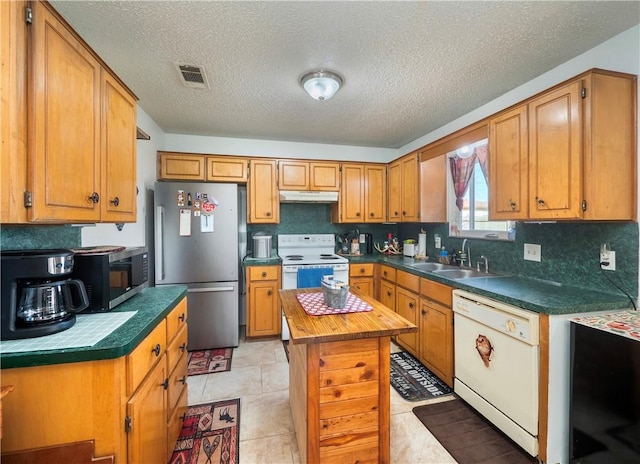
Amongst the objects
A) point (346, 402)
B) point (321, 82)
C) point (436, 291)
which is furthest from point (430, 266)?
point (321, 82)

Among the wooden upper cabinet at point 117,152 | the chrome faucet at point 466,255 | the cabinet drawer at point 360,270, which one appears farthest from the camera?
the cabinet drawer at point 360,270

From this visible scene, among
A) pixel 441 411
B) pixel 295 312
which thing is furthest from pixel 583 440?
pixel 295 312

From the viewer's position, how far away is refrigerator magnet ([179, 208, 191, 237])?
286cm

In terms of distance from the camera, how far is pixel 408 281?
2.74 m

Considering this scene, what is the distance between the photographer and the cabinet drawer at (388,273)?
3053 mm

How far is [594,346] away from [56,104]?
103 inches

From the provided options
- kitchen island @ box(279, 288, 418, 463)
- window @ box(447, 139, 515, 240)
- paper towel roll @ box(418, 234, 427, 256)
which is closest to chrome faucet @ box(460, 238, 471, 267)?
window @ box(447, 139, 515, 240)

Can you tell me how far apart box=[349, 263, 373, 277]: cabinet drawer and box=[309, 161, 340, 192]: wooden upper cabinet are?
1.04 meters

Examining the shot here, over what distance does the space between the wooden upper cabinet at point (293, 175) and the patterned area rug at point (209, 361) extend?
200 centimetres

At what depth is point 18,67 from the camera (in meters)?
0.91

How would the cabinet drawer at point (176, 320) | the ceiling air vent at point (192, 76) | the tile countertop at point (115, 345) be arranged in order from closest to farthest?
the tile countertop at point (115, 345) < the cabinet drawer at point (176, 320) < the ceiling air vent at point (192, 76)

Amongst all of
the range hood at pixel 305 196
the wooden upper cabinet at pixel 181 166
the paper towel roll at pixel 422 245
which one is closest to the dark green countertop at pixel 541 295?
the paper towel roll at pixel 422 245

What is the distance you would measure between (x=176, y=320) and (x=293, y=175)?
2299mm

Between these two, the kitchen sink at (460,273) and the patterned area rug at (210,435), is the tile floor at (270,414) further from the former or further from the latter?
the kitchen sink at (460,273)
